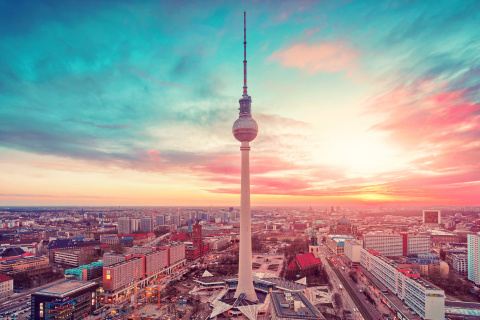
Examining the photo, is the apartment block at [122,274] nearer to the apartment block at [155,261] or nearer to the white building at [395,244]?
the apartment block at [155,261]

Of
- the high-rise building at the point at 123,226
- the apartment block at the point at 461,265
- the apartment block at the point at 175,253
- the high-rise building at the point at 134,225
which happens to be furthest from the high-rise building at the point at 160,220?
the apartment block at the point at 461,265

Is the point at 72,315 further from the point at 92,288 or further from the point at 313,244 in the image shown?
the point at 313,244

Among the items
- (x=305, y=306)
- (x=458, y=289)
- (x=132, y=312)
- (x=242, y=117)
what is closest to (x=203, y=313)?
(x=132, y=312)

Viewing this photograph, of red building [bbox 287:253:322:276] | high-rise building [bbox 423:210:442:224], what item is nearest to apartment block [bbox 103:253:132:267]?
red building [bbox 287:253:322:276]

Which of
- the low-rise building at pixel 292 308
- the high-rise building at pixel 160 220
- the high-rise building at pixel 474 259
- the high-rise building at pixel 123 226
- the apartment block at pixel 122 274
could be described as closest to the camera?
the low-rise building at pixel 292 308

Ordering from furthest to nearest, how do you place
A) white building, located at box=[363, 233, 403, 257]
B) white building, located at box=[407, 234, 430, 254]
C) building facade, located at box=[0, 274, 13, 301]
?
white building, located at box=[407, 234, 430, 254] → white building, located at box=[363, 233, 403, 257] → building facade, located at box=[0, 274, 13, 301]

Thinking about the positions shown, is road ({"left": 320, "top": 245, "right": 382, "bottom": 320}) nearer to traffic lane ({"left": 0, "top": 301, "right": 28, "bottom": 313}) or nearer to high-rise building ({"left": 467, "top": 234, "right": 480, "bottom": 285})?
high-rise building ({"left": 467, "top": 234, "right": 480, "bottom": 285})

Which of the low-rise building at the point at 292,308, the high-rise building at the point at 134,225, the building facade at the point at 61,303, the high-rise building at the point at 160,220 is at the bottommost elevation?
the high-rise building at the point at 160,220
